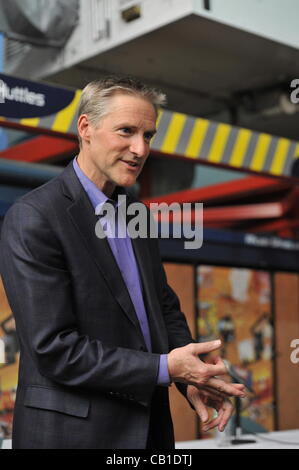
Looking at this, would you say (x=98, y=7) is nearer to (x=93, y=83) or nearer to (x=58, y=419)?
(x=93, y=83)

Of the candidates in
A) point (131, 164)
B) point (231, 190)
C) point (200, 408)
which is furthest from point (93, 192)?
point (231, 190)

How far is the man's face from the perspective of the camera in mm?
1678

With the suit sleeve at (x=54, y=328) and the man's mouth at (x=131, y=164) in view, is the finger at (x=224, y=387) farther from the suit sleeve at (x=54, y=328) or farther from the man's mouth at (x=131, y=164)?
the man's mouth at (x=131, y=164)

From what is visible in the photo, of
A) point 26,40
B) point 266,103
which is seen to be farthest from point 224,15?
point 266,103

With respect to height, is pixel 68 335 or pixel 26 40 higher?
pixel 26 40

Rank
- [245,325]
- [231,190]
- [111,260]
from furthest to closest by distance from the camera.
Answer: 1. [231,190]
2. [245,325]
3. [111,260]

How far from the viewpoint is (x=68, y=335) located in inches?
61.4

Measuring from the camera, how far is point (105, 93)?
66.7 inches

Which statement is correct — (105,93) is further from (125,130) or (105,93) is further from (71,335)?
(71,335)

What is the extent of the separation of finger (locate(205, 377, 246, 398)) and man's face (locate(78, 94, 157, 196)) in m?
0.50

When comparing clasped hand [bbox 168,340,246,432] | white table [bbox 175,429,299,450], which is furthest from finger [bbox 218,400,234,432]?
white table [bbox 175,429,299,450]

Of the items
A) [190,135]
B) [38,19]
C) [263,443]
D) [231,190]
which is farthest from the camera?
[231,190]

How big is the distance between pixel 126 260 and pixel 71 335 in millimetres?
271
